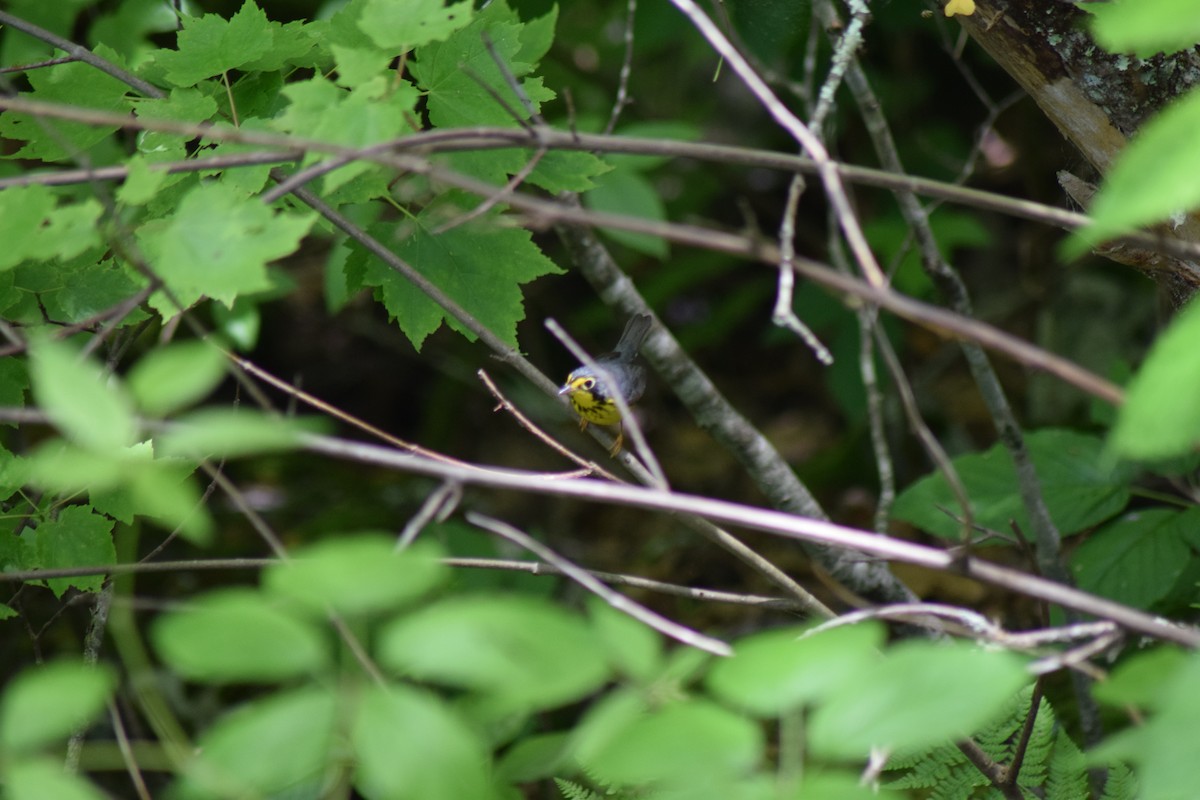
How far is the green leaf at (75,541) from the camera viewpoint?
190cm

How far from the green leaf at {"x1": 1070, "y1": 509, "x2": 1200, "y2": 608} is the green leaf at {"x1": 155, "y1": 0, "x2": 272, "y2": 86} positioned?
A: 2215 millimetres

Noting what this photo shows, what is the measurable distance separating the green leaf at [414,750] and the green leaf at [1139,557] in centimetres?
210

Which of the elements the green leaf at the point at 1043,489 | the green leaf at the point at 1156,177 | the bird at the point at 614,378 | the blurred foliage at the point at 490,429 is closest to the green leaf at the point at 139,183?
the blurred foliage at the point at 490,429

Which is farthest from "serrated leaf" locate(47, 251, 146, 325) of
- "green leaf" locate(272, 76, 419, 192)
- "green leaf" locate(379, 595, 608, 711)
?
"green leaf" locate(379, 595, 608, 711)

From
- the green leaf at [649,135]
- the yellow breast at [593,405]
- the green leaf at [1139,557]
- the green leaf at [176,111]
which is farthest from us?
the green leaf at [649,135]

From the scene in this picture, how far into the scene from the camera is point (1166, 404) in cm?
82

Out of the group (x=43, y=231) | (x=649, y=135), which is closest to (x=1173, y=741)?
(x=43, y=231)

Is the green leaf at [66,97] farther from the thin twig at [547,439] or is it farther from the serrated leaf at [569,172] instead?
the thin twig at [547,439]

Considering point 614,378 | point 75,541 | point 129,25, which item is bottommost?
point 75,541

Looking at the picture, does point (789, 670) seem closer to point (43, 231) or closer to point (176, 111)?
point (43, 231)

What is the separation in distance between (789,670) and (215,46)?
1595 mm

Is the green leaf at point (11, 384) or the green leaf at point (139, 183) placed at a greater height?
the green leaf at point (139, 183)

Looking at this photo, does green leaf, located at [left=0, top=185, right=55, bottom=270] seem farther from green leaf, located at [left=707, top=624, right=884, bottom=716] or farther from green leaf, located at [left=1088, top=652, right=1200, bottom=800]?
green leaf, located at [left=1088, top=652, right=1200, bottom=800]

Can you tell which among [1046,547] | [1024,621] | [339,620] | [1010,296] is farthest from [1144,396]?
[1010,296]
